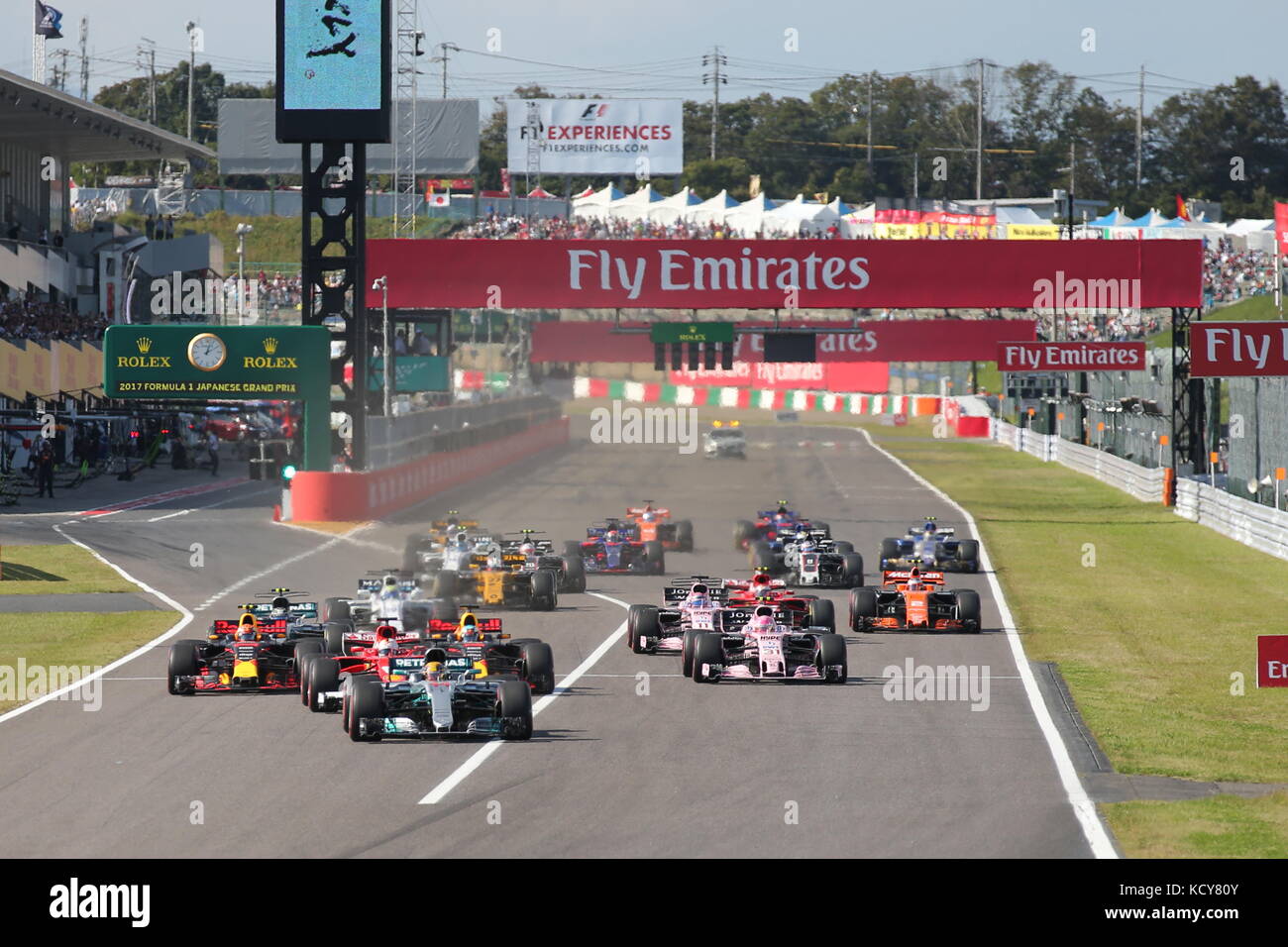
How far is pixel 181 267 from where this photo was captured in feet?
283

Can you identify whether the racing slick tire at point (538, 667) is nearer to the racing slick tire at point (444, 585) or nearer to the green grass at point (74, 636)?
the green grass at point (74, 636)

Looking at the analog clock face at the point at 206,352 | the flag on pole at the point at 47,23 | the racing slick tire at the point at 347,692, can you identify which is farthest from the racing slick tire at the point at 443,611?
the flag on pole at the point at 47,23

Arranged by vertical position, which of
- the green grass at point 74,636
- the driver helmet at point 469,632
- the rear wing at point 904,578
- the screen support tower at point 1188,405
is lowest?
the green grass at point 74,636

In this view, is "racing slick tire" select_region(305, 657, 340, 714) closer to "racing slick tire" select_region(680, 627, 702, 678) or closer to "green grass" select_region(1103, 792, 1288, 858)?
"racing slick tire" select_region(680, 627, 702, 678)

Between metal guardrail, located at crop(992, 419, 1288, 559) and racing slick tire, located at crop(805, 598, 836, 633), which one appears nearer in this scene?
racing slick tire, located at crop(805, 598, 836, 633)

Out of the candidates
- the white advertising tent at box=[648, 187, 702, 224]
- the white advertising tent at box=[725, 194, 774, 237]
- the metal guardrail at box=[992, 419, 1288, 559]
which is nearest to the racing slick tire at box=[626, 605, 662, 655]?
the metal guardrail at box=[992, 419, 1288, 559]

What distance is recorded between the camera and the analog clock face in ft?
144

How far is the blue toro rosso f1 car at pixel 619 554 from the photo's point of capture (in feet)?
116

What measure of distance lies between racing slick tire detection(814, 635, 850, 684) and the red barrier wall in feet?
76.0

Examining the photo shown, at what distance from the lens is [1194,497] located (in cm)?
4962

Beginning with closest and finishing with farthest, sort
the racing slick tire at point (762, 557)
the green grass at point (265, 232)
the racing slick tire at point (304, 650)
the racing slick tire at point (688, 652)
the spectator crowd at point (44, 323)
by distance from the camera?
the racing slick tire at point (304, 650)
the racing slick tire at point (688, 652)
the racing slick tire at point (762, 557)
the spectator crowd at point (44, 323)
the green grass at point (265, 232)

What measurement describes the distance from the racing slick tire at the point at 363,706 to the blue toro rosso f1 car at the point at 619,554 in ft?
54.4

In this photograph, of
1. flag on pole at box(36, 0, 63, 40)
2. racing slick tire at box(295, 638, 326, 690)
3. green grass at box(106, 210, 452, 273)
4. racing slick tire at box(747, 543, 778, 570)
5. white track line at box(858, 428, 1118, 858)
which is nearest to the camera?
white track line at box(858, 428, 1118, 858)
